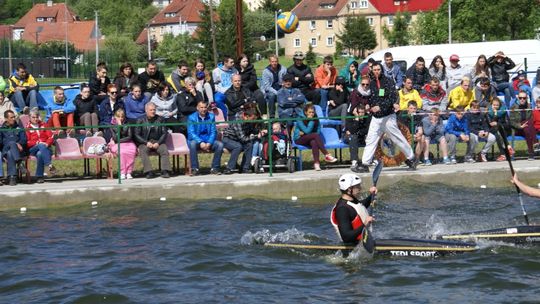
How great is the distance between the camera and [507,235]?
51.6 feet

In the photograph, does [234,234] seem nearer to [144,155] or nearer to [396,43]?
[144,155]

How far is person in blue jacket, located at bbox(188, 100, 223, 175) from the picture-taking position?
21062 mm

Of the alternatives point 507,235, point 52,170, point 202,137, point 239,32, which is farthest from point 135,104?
point 507,235

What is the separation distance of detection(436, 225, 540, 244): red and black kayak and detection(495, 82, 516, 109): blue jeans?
→ 938 centimetres

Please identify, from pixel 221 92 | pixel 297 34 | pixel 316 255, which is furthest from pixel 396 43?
pixel 316 255

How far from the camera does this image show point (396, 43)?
106 m

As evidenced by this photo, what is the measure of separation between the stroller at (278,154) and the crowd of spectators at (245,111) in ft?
0.49

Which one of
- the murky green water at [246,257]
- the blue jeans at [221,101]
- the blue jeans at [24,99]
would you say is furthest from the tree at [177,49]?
the murky green water at [246,257]

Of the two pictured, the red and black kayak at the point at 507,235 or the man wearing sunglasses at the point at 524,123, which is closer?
the red and black kayak at the point at 507,235

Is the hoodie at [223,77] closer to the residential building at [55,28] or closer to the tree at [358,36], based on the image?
the tree at [358,36]

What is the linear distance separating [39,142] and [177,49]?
89039 millimetres

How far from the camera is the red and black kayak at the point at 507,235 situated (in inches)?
615

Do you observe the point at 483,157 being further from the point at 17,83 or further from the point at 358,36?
the point at 358,36

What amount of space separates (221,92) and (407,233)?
23.9 ft
